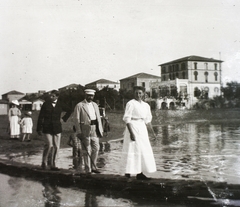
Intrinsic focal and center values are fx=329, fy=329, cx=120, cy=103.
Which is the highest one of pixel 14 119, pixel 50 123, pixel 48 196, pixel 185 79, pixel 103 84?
pixel 185 79

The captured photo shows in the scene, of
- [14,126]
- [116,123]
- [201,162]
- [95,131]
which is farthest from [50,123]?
[116,123]

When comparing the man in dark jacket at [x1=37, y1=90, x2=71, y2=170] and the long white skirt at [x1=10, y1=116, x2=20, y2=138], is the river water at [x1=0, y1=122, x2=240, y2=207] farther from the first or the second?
the long white skirt at [x1=10, y1=116, x2=20, y2=138]

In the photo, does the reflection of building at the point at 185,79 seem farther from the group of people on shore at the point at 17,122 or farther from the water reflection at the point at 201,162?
the group of people on shore at the point at 17,122

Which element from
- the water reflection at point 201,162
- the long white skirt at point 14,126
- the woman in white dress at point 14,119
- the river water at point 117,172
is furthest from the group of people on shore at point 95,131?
the long white skirt at point 14,126

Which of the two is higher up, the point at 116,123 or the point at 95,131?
the point at 95,131

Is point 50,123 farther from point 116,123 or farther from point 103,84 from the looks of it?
point 116,123

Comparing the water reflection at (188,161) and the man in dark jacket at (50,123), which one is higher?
the man in dark jacket at (50,123)

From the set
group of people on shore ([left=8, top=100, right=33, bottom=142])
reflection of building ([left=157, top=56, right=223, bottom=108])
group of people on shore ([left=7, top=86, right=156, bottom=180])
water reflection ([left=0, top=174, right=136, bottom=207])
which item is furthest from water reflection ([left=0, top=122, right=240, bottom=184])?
group of people on shore ([left=8, top=100, right=33, bottom=142])
